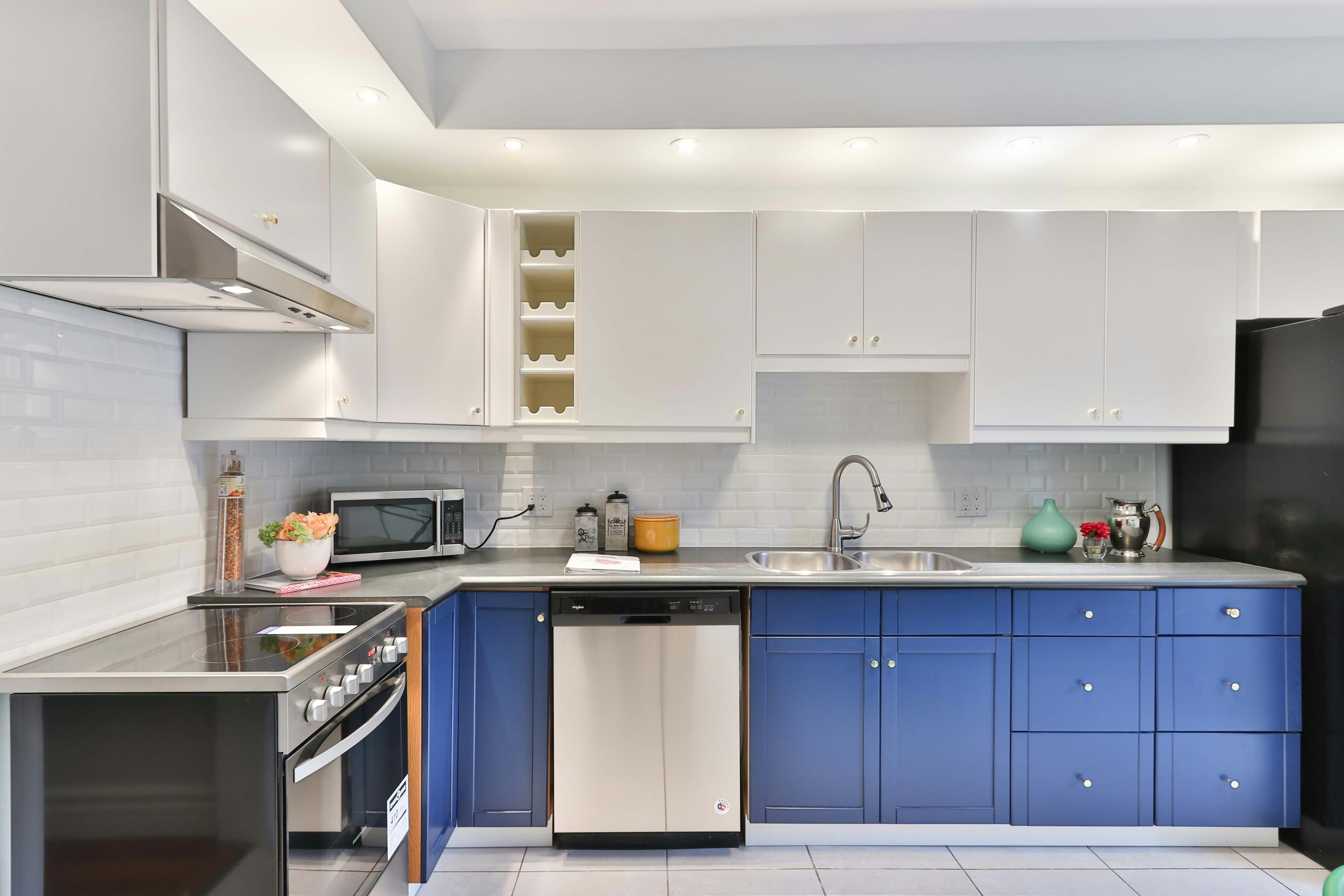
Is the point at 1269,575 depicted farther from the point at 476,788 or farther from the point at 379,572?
the point at 379,572

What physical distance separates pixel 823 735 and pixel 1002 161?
2.22 meters

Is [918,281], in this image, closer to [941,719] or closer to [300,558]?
[941,719]

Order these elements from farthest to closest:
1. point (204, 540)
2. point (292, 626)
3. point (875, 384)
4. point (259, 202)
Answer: point (875, 384) < point (204, 540) < point (292, 626) < point (259, 202)

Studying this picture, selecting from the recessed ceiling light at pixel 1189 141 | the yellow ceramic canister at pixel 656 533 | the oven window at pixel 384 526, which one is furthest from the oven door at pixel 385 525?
the recessed ceiling light at pixel 1189 141

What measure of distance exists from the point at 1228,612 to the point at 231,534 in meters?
3.23

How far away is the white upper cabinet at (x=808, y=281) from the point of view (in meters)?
2.66

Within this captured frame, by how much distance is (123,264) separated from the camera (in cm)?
132

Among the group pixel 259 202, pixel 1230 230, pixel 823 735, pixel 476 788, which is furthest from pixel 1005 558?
pixel 259 202

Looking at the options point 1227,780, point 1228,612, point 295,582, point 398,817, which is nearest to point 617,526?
point 295,582

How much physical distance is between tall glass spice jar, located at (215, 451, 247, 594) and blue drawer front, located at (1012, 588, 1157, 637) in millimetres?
2483

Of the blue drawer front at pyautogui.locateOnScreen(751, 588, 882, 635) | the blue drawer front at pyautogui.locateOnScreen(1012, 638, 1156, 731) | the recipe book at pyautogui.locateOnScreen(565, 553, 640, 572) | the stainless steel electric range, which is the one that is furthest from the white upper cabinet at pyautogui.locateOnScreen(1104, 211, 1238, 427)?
the stainless steel electric range

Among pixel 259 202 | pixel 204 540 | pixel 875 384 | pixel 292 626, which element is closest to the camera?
Result: pixel 259 202

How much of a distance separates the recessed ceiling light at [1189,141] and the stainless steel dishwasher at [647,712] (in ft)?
7.40

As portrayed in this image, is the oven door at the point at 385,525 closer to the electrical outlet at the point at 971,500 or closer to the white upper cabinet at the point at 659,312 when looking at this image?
the white upper cabinet at the point at 659,312
